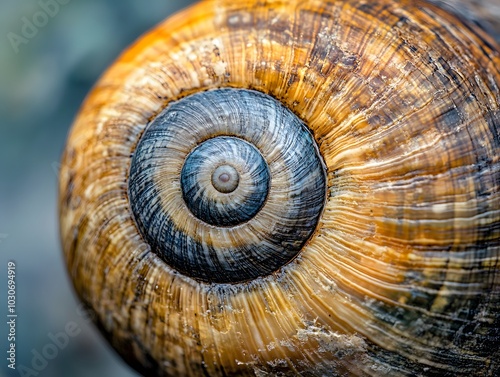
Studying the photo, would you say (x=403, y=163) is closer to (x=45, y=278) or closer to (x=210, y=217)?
(x=210, y=217)

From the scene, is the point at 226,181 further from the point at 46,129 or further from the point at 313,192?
the point at 46,129

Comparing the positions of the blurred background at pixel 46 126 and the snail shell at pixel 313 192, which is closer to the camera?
the snail shell at pixel 313 192

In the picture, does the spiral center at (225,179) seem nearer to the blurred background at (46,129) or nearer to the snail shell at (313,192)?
the snail shell at (313,192)

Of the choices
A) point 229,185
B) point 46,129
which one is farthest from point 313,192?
point 46,129

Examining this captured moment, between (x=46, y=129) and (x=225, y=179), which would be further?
(x=46, y=129)

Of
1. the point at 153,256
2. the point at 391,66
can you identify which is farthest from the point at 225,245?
the point at 391,66

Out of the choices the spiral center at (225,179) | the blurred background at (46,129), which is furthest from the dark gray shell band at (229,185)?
the blurred background at (46,129)

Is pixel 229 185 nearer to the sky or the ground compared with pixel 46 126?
nearer to the ground

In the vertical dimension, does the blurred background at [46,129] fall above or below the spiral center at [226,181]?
above
